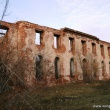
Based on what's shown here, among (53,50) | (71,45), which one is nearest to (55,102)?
(53,50)

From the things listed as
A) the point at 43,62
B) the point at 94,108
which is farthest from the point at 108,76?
the point at 94,108

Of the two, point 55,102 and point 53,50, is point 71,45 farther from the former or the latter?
point 55,102

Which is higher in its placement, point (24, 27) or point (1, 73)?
point (24, 27)

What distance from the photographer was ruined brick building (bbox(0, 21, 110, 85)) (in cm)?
1534

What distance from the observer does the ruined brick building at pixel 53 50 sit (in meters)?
15.3

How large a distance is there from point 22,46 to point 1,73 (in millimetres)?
11006

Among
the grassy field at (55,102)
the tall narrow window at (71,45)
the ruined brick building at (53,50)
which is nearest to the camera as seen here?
the grassy field at (55,102)

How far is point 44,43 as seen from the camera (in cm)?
1750

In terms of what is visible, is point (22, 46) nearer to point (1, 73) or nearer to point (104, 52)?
point (1, 73)

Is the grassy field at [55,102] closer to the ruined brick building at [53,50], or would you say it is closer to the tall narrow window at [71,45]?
the ruined brick building at [53,50]

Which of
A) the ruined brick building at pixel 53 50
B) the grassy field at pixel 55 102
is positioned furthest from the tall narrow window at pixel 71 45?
the grassy field at pixel 55 102

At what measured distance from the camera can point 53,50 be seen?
18203mm

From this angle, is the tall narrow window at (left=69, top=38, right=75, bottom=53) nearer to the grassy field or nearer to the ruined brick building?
the ruined brick building

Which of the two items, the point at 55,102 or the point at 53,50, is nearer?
the point at 55,102
